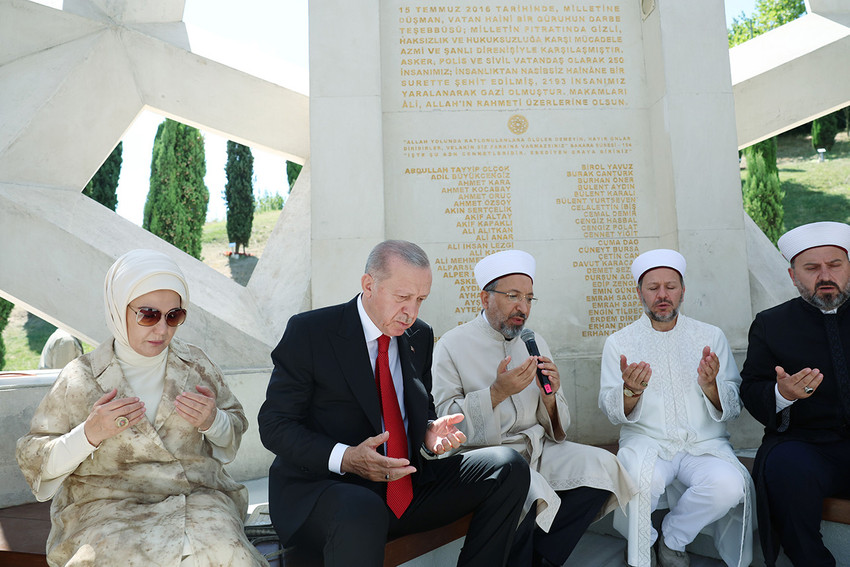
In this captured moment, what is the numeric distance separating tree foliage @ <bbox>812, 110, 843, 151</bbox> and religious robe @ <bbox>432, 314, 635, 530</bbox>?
24926 mm

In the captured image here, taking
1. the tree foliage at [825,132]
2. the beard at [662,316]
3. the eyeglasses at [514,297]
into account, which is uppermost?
the tree foliage at [825,132]

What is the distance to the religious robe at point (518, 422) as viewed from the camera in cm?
339

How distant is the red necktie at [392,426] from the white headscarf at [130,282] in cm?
91

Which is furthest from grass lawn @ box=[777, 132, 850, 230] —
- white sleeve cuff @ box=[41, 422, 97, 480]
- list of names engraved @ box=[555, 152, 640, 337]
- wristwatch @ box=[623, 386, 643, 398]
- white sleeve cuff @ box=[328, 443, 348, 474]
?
white sleeve cuff @ box=[41, 422, 97, 480]

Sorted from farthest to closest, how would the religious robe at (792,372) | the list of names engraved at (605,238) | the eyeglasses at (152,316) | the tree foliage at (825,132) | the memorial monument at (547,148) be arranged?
the tree foliage at (825,132), the list of names engraved at (605,238), the memorial monument at (547,148), the religious robe at (792,372), the eyeglasses at (152,316)

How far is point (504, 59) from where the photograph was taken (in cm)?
565

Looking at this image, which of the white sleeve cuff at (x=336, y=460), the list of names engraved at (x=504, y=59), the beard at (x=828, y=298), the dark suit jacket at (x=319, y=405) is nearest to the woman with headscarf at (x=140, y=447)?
the dark suit jacket at (x=319, y=405)

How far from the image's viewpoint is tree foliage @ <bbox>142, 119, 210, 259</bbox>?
1703cm

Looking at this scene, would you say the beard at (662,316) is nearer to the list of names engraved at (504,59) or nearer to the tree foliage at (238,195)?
the list of names engraved at (504,59)

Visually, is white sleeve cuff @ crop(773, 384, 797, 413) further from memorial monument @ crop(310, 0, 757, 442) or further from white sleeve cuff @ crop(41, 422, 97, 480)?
white sleeve cuff @ crop(41, 422, 97, 480)

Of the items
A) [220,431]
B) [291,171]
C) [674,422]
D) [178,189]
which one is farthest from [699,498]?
[178,189]

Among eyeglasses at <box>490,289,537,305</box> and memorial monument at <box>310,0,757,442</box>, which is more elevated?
memorial monument at <box>310,0,757,442</box>

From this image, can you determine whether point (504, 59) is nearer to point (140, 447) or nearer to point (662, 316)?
point (662, 316)

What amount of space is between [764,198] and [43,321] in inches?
758
